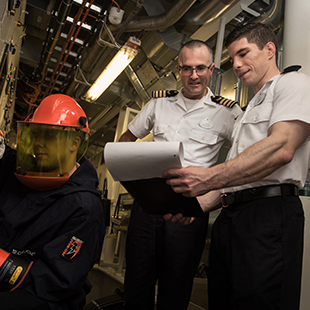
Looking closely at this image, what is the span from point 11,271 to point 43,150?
1.92 feet

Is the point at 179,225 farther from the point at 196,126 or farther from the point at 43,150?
the point at 43,150

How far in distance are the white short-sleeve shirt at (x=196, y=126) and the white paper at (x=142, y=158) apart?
2.88ft

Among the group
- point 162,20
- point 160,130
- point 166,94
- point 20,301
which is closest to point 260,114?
point 160,130

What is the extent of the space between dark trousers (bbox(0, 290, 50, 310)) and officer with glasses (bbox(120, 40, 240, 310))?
0.83 m

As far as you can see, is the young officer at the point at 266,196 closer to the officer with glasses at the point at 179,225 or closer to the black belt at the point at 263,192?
the black belt at the point at 263,192

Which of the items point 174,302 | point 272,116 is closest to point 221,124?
point 272,116

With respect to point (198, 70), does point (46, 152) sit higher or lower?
lower

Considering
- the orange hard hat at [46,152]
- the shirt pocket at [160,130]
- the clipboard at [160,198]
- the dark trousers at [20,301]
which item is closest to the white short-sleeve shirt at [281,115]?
the clipboard at [160,198]

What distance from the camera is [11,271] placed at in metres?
1.21

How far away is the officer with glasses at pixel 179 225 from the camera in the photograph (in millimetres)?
1870

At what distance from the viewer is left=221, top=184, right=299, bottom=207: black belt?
122 centimetres

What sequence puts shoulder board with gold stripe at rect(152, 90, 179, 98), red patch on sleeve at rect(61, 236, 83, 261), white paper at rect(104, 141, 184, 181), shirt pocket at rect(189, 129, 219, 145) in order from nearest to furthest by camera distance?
white paper at rect(104, 141, 184, 181) → red patch on sleeve at rect(61, 236, 83, 261) → shirt pocket at rect(189, 129, 219, 145) → shoulder board with gold stripe at rect(152, 90, 179, 98)

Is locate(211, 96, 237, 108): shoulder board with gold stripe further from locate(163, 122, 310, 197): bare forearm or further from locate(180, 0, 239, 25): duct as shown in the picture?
locate(180, 0, 239, 25): duct

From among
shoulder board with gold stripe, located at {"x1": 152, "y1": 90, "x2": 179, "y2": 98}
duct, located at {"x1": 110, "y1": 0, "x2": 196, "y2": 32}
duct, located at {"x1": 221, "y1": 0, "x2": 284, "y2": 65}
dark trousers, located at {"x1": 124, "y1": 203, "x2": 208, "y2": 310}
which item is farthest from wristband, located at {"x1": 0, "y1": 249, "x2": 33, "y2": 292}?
duct, located at {"x1": 221, "y1": 0, "x2": 284, "y2": 65}
